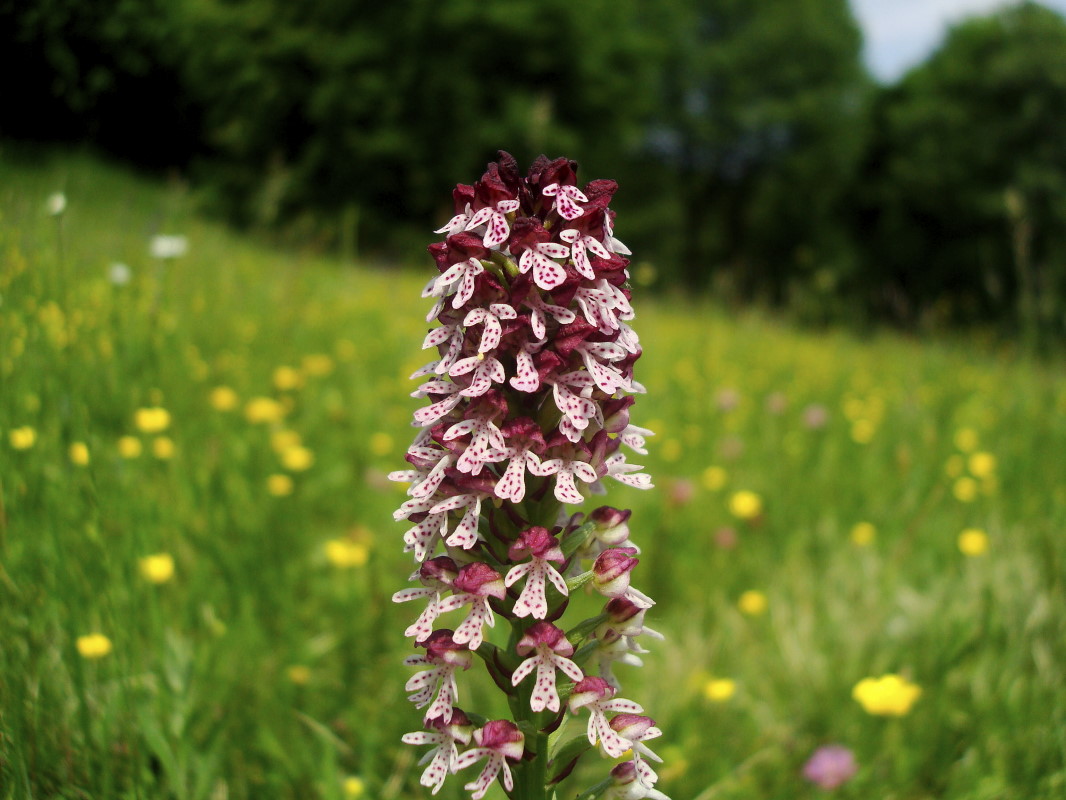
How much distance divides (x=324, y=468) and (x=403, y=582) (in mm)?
1076

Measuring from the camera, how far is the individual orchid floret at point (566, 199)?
1186mm

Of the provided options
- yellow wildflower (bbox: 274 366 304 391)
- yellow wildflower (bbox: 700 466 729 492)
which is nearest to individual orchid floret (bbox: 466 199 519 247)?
yellow wildflower (bbox: 700 466 729 492)

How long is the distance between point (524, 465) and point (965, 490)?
3727 millimetres

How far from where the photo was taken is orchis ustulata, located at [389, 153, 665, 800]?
1.16 metres

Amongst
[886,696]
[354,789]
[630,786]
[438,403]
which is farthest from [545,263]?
[886,696]

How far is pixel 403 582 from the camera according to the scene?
3.01 meters

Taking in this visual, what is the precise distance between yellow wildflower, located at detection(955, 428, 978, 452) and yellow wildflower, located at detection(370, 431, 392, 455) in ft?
11.8

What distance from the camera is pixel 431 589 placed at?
4.15 ft

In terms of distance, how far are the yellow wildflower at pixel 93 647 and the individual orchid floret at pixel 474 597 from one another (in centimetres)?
112

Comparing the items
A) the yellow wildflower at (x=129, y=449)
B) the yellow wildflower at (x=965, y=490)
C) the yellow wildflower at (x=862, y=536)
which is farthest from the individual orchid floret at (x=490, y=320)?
the yellow wildflower at (x=965, y=490)

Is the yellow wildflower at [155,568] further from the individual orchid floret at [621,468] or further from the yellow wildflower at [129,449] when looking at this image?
the individual orchid floret at [621,468]

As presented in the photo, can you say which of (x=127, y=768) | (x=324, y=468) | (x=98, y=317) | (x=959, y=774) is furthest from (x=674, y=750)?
(x=98, y=317)

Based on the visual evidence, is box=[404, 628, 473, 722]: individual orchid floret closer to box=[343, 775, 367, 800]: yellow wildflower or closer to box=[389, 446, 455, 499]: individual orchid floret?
box=[389, 446, 455, 499]: individual orchid floret

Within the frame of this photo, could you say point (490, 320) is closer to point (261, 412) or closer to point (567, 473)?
point (567, 473)
